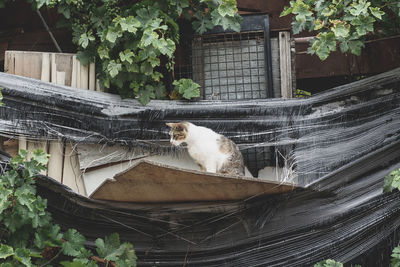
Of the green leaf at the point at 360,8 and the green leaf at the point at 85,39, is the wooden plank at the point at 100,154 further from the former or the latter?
the green leaf at the point at 360,8

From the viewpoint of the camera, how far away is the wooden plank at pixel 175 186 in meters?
4.14

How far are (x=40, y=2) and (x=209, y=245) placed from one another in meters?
2.11

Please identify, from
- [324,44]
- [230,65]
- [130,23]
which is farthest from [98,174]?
[324,44]

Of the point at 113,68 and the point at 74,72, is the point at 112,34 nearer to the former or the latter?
the point at 113,68

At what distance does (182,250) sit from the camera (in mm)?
4961

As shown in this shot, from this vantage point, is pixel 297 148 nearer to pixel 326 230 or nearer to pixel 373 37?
pixel 326 230

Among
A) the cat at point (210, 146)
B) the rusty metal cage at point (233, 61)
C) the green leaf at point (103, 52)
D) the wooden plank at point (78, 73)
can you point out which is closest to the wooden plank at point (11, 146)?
the wooden plank at point (78, 73)

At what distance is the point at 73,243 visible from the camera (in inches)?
178

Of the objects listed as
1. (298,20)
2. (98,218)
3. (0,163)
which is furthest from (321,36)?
(0,163)

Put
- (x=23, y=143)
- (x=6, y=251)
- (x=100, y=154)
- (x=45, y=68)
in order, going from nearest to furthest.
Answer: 1. (x=6, y=251)
2. (x=23, y=143)
3. (x=100, y=154)
4. (x=45, y=68)

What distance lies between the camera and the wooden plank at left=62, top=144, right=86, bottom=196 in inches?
197

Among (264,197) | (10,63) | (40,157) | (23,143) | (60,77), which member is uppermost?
(10,63)

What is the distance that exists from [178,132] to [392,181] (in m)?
1.45

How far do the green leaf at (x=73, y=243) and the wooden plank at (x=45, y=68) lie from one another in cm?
121
